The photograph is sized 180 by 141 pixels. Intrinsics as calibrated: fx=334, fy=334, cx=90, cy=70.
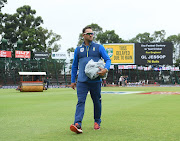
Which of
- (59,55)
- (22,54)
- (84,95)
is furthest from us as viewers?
(59,55)

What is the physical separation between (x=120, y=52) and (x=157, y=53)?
20.0 ft

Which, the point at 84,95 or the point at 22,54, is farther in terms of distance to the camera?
the point at 22,54

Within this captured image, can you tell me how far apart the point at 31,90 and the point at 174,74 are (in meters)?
40.2

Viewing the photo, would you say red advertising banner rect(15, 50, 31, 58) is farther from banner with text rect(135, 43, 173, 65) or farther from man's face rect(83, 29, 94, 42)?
man's face rect(83, 29, 94, 42)

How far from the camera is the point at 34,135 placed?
5.93 m

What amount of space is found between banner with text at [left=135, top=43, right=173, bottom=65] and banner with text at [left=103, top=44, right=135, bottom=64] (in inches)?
78.5

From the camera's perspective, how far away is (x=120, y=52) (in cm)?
5553

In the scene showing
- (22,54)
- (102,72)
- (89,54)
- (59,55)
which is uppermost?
(59,55)

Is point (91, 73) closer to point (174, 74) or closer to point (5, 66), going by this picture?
point (5, 66)

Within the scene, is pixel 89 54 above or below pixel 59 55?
below

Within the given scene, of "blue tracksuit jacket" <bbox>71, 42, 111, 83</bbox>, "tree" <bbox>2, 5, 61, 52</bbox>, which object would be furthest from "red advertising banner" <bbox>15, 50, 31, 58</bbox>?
"blue tracksuit jacket" <bbox>71, 42, 111, 83</bbox>

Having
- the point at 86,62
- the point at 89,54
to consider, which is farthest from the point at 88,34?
the point at 86,62

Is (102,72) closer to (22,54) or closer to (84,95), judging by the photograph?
(84,95)

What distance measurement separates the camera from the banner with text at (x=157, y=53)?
53406 millimetres
